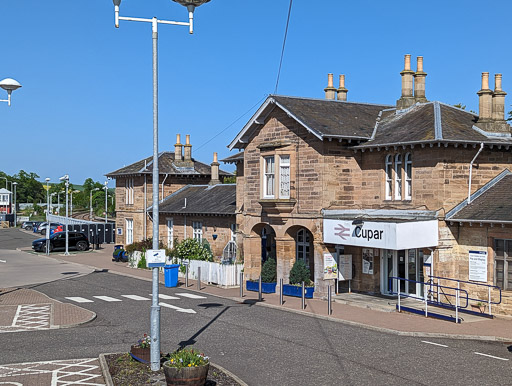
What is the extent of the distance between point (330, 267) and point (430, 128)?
6.35 meters

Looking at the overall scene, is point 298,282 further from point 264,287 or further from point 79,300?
point 79,300

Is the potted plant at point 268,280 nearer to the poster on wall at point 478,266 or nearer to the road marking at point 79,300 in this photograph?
the road marking at point 79,300

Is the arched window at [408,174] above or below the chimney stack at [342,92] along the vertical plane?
below

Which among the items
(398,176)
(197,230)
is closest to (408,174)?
(398,176)

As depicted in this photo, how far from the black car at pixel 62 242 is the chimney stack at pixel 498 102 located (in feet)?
111

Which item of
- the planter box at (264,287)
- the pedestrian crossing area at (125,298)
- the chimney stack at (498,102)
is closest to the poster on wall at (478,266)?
the chimney stack at (498,102)

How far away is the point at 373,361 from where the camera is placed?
14.2 m

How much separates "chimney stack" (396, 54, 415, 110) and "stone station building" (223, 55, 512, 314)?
41mm

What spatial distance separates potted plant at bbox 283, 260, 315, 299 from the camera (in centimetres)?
2456

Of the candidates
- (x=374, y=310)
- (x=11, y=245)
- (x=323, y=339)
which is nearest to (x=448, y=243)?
(x=374, y=310)

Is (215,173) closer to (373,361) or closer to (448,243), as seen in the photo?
(448,243)

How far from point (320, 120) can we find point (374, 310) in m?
7.70

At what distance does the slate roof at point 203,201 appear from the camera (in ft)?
111

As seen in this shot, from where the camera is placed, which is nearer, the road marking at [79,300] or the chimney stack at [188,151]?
the road marking at [79,300]
